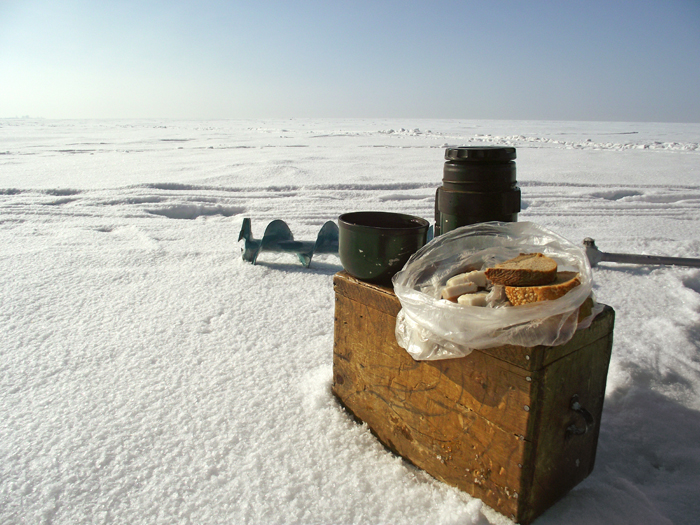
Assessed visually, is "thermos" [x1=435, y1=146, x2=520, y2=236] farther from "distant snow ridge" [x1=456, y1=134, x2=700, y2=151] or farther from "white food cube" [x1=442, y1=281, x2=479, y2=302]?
"distant snow ridge" [x1=456, y1=134, x2=700, y2=151]

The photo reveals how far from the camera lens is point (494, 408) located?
95cm

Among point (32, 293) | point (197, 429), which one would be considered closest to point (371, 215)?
point (197, 429)

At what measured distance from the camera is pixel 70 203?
13.4 feet

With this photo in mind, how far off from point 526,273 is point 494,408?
0.29 meters

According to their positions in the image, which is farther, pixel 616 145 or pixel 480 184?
pixel 616 145

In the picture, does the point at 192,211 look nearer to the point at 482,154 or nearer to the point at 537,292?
the point at 482,154

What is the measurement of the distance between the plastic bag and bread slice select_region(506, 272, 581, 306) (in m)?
0.02

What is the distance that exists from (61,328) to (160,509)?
1.13 metres

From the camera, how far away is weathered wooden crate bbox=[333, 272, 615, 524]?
0.91 metres

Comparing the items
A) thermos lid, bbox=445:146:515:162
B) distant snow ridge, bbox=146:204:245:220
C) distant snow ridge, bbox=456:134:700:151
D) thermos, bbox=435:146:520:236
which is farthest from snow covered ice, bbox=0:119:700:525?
distant snow ridge, bbox=456:134:700:151

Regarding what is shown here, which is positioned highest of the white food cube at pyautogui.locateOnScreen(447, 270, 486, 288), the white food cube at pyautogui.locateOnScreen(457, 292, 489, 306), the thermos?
the thermos

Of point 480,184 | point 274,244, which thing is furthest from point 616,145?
point 480,184

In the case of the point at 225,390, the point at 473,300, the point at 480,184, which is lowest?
the point at 225,390

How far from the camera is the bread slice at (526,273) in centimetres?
97
